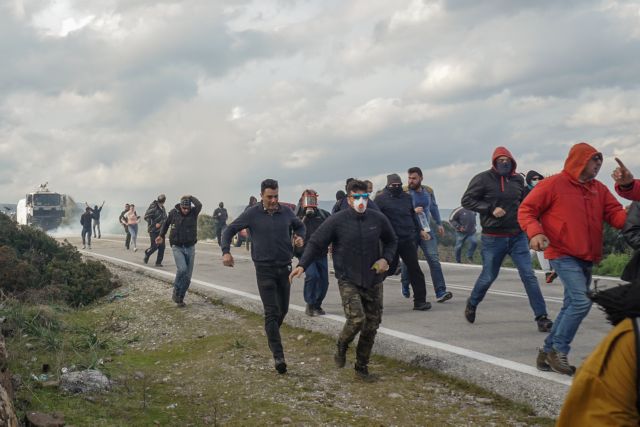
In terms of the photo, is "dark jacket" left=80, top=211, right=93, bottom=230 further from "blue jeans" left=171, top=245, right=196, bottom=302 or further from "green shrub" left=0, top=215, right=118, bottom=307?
"blue jeans" left=171, top=245, right=196, bottom=302

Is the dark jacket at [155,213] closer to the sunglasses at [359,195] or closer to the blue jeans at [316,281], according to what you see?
the blue jeans at [316,281]

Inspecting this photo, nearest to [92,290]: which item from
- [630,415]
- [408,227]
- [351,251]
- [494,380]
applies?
[408,227]

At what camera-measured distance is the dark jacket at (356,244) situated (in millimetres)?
6395

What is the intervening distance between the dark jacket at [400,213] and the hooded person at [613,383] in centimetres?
733

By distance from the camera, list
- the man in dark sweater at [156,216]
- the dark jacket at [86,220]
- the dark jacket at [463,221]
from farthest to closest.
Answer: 1. the dark jacket at [86,220]
2. the dark jacket at [463,221]
3. the man in dark sweater at [156,216]

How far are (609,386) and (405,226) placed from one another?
24.6 ft

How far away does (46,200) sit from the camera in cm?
4188

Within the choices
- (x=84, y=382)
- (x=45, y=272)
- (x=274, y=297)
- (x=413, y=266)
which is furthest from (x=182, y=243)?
(x=84, y=382)

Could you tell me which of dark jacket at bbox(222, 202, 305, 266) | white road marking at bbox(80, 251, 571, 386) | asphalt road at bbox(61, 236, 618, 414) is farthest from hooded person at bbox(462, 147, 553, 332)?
dark jacket at bbox(222, 202, 305, 266)

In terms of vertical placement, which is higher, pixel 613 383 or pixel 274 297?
pixel 613 383

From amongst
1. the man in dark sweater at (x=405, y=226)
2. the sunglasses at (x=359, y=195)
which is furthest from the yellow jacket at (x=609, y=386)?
the man in dark sweater at (x=405, y=226)

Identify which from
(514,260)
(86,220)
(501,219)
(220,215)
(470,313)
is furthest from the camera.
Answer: (86,220)

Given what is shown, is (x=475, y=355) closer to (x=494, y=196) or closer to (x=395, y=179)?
(x=494, y=196)

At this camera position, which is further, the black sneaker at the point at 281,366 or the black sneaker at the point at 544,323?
the black sneaker at the point at 544,323
